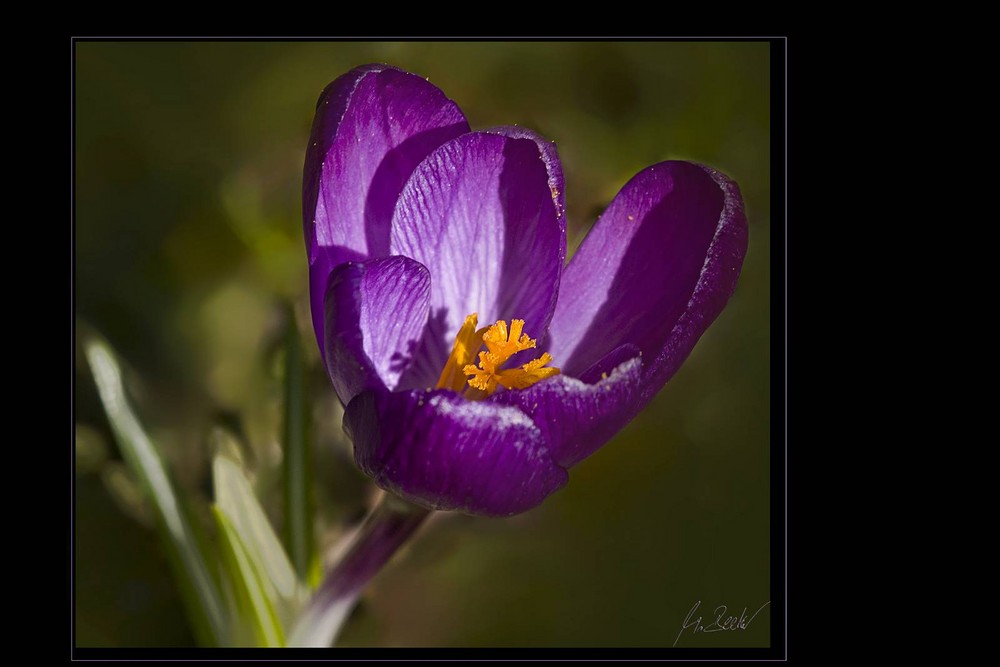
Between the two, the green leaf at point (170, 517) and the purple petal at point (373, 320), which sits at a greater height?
the purple petal at point (373, 320)

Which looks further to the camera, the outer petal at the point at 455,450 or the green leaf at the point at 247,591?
the green leaf at the point at 247,591

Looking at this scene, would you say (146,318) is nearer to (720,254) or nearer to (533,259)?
(533,259)

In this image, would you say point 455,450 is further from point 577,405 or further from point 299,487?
point 299,487

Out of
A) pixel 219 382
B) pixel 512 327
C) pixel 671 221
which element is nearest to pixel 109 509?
pixel 219 382

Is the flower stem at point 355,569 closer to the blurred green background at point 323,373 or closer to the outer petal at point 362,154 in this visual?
the blurred green background at point 323,373

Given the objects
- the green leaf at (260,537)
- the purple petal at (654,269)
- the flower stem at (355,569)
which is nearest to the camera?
the purple petal at (654,269)
